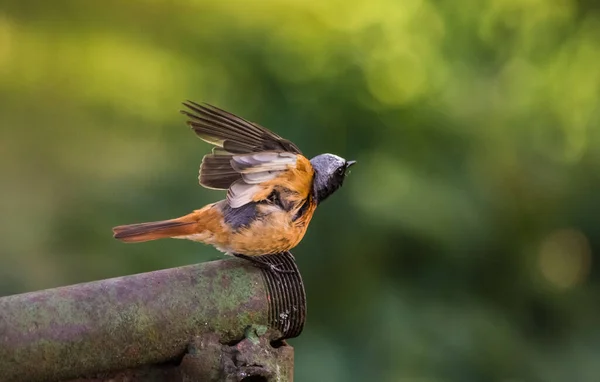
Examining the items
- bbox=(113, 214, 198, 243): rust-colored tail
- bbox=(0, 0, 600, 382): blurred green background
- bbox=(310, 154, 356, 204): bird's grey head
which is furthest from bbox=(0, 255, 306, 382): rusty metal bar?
bbox=(0, 0, 600, 382): blurred green background

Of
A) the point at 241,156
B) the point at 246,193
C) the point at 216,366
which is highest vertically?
the point at 241,156

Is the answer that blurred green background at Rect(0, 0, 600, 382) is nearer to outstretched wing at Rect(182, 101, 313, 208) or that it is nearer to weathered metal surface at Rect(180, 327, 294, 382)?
outstretched wing at Rect(182, 101, 313, 208)

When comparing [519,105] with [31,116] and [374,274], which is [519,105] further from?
[31,116]

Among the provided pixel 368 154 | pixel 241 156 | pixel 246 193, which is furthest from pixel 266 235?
pixel 368 154

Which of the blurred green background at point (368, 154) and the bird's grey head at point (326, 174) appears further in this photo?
the blurred green background at point (368, 154)

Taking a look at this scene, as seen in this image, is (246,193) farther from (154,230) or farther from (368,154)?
(368,154)

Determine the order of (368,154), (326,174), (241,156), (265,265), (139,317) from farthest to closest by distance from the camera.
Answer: (368,154) → (326,174) → (241,156) → (265,265) → (139,317)

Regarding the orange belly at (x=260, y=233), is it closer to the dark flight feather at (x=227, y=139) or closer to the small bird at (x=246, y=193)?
the small bird at (x=246, y=193)

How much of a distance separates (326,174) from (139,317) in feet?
→ 2.87

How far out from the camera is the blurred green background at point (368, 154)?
376 centimetres

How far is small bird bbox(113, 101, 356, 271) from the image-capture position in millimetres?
2230

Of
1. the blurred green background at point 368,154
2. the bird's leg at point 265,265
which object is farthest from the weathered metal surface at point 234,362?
the blurred green background at point 368,154

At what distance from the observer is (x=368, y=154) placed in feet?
13.2

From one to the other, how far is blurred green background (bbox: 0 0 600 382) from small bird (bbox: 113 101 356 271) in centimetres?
131
